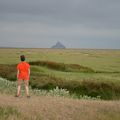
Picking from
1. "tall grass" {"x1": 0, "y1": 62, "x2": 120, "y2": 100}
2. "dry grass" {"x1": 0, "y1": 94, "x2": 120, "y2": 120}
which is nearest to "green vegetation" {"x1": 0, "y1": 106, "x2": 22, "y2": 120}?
"dry grass" {"x1": 0, "y1": 94, "x2": 120, "y2": 120}

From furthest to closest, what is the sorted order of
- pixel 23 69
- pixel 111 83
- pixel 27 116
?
1. pixel 111 83
2. pixel 23 69
3. pixel 27 116

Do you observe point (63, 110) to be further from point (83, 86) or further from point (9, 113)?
point (83, 86)

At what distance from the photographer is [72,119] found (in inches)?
500

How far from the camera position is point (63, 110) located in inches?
544

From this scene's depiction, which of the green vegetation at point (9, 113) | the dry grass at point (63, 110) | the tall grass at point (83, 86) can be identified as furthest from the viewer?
the tall grass at point (83, 86)

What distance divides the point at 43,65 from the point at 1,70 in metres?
7.78

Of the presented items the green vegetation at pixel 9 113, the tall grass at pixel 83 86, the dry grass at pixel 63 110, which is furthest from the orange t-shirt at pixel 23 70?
the tall grass at pixel 83 86

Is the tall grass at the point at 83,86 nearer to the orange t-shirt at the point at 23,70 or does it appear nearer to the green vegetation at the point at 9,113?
the orange t-shirt at the point at 23,70

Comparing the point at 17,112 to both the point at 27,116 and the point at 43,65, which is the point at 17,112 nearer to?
the point at 27,116

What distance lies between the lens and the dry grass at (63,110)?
12.8 meters

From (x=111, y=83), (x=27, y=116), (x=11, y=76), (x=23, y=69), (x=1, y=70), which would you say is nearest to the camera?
(x=27, y=116)

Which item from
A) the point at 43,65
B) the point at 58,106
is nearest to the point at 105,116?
the point at 58,106

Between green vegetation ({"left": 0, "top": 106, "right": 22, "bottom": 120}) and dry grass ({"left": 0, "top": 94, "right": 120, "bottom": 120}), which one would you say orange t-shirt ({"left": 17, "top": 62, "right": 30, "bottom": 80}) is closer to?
dry grass ({"left": 0, "top": 94, "right": 120, "bottom": 120})

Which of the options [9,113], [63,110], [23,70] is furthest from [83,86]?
[9,113]
